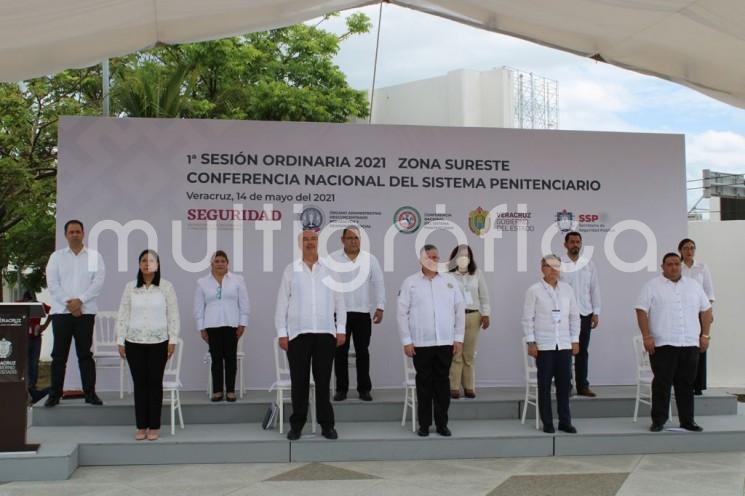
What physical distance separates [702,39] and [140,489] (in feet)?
17.2

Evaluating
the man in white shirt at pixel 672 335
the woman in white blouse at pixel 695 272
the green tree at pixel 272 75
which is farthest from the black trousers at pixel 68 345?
the green tree at pixel 272 75

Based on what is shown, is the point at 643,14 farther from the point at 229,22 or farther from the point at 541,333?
the point at 229,22

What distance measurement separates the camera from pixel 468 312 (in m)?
6.44

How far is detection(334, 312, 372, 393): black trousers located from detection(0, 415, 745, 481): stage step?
16.9 inches

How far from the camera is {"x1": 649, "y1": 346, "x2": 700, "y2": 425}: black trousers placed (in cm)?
563

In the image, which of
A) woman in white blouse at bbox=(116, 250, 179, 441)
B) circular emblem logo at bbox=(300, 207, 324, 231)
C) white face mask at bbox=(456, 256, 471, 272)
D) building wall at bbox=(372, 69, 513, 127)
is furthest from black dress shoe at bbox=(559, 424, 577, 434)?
building wall at bbox=(372, 69, 513, 127)

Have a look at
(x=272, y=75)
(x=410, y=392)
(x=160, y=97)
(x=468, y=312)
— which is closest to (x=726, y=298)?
(x=468, y=312)

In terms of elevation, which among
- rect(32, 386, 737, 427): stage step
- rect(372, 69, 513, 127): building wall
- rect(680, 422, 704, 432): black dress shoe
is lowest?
rect(680, 422, 704, 432): black dress shoe

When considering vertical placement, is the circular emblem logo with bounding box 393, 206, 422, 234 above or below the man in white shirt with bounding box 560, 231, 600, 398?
above

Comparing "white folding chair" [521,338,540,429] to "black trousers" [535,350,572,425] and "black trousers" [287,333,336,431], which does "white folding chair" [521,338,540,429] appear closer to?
"black trousers" [535,350,572,425]

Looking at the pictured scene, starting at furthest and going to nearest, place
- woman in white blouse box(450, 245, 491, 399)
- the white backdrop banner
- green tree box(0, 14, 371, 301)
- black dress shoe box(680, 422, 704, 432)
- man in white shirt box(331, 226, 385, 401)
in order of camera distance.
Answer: green tree box(0, 14, 371, 301) → the white backdrop banner → woman in white blouse box(450, 245, 491, 399) → man in white shirt box(331, 226, 385, 401) → black dress shoe box(680, 422, 704, 432)

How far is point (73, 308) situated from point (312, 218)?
231 cm

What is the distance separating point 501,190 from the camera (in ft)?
24.0

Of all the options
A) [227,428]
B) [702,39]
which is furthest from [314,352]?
[702,39]
